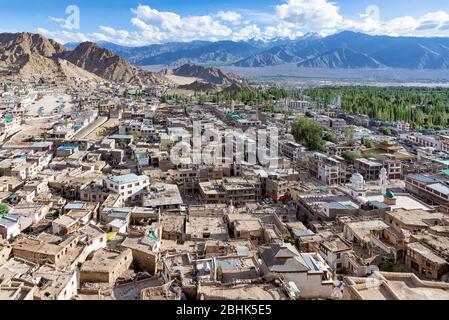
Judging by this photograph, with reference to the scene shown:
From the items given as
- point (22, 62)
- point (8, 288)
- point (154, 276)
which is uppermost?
point (22, 62)

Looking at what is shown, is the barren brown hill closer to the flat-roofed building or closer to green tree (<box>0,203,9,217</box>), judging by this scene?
green tree (<box>0,203,9,217</box>)

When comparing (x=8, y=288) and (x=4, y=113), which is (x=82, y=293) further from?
(x=4, y=113)

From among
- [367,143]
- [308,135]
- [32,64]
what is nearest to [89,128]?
[308,135]

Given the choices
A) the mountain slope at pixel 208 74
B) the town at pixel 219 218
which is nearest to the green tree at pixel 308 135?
the town at pixel 219 218

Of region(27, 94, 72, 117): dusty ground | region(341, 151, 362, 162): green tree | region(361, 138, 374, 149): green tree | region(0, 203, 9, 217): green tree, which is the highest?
region(27, 94, 72, 117): dusty ground

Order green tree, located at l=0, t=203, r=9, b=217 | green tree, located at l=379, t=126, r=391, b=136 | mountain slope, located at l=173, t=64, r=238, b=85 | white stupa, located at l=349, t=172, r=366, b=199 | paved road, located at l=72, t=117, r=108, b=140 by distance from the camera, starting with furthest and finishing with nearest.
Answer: mountain slope, located at l=173, t=64, r=238, b=85 < green tree, located at l=379, t=126, r=391, b=136 < paved road, located at l=72, t=117, r=108, b=140 < white stupa, located at l=349, t=172, r=366, b=199 < green tree, located at l=0, t=203, r=9, b=217

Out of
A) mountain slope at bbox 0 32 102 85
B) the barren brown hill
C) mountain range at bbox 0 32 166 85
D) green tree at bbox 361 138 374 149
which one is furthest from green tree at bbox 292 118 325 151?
the barren brown hill

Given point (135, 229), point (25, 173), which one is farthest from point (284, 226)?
point (25, 173)

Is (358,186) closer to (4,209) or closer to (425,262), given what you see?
(425,262)

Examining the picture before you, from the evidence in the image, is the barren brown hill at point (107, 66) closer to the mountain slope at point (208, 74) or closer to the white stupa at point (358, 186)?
the mountain slope at point (208, 74)
